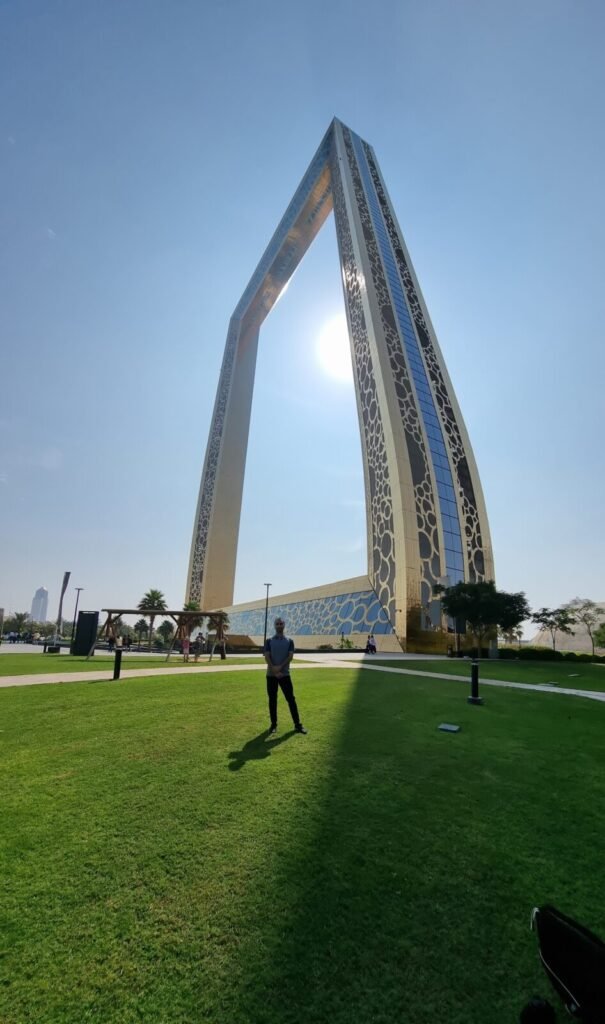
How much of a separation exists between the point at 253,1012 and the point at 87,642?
24287 millimetres

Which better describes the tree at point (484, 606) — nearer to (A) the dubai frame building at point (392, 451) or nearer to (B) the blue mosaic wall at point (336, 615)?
(A) the dubai frame building at point (392, 451)

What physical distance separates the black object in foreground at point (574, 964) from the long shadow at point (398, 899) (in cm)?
20

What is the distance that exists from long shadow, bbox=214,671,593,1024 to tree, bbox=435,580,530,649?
24.7 m

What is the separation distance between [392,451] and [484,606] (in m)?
12.5

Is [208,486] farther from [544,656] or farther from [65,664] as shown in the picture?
[65,664]

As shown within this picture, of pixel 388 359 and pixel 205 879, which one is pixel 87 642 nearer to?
pixel 205 879

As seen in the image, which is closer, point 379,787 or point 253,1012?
point 253,1012

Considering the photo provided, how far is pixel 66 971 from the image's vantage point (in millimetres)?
2080

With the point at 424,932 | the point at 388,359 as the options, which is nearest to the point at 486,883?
the point at 424,932

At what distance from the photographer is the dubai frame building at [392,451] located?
3075cm

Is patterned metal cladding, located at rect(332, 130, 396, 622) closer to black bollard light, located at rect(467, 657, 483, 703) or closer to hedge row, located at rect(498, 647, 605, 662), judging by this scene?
hedge row, located at rect(498, 647, 605, 662)

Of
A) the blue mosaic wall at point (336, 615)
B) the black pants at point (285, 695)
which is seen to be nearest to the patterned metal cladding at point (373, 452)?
the blue mosaic wall at point (336, 615)

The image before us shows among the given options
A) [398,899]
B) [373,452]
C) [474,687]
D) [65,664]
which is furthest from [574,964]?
[373,452]

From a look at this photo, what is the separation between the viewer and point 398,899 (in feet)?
8.70
